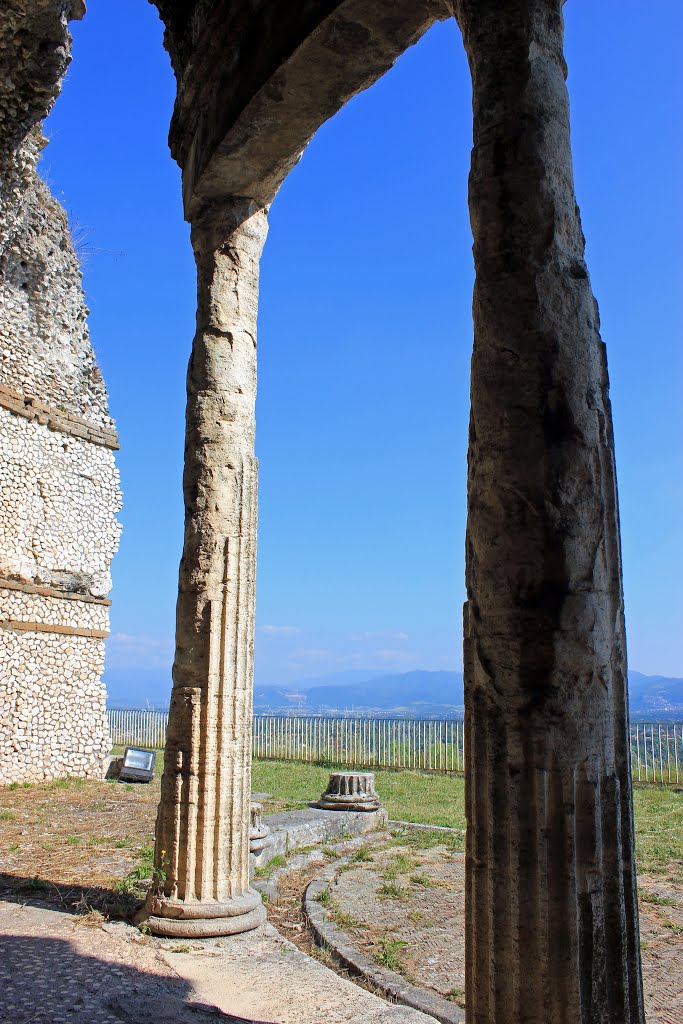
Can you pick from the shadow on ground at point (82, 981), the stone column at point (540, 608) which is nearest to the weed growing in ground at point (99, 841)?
the shadow on ground at point (82, 981)

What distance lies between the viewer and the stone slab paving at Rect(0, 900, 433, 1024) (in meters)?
3.69

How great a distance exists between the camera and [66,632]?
14.0 meters

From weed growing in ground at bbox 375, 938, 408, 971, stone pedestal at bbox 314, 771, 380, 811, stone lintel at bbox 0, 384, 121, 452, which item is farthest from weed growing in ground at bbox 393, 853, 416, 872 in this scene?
stone lintel at bbox 0, 384, 121, 452

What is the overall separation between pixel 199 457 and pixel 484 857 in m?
3.62

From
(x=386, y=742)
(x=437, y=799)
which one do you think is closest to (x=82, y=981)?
(x=437, y=799)

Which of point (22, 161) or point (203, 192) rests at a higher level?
point (22, 161)

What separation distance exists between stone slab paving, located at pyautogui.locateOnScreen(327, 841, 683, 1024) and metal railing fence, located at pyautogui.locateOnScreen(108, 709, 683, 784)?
9.37 meters

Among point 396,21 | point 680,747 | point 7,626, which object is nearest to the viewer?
point 396,21

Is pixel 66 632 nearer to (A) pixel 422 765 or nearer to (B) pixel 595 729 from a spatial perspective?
(A) pixel 422 765

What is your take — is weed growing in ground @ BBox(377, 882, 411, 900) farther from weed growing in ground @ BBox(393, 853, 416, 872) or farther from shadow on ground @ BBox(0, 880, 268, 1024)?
shadow on ground @ BBox(0, 880, 268, 1024)

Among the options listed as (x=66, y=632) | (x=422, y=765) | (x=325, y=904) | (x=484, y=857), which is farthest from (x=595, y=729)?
(x=422, y=765)

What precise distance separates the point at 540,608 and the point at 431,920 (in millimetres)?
4484

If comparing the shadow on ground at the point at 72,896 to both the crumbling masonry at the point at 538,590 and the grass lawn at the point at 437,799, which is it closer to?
the crumbling masonry at the point at 538,590

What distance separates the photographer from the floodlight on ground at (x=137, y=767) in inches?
575
